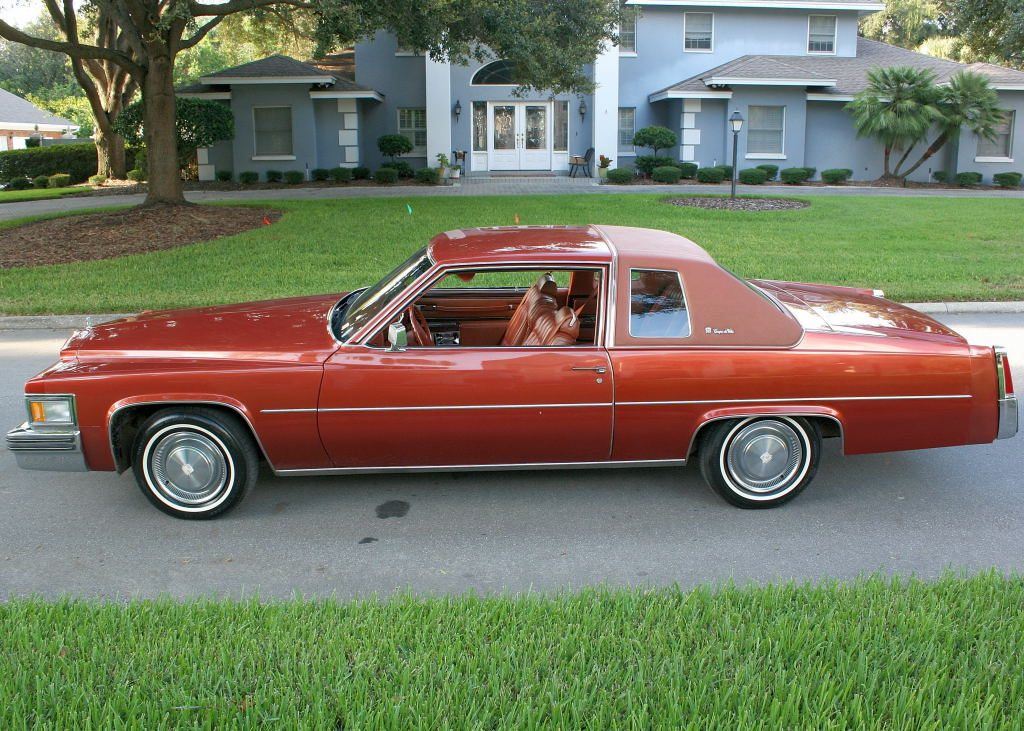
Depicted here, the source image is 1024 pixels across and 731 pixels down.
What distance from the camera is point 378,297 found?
5289 millimetres

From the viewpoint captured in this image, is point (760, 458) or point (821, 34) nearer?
point (760, 458)

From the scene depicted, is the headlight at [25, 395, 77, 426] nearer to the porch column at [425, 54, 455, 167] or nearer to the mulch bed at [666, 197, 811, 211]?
the mulch bed at [666, 197, 811, 211]

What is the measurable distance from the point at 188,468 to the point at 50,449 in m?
0.69

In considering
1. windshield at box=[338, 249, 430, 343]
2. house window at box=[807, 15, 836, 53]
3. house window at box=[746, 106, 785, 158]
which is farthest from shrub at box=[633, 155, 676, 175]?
windshield at box=[338, 249, 430, 343]

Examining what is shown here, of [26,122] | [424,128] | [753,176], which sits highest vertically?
[26,122]

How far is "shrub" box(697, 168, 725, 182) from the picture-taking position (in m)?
26.8

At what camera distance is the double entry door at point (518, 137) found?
1166 inches

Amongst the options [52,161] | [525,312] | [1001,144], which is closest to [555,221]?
[525,312]

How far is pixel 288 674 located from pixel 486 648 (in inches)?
26.8

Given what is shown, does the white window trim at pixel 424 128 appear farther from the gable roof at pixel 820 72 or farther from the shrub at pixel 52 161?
the shrub at pixel 52 161

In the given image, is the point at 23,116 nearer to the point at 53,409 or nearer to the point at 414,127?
the point at 414,127

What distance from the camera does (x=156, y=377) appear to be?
4719 millimetres

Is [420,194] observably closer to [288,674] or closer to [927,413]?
[927,413]

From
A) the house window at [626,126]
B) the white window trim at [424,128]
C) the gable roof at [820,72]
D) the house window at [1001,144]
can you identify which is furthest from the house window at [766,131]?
the white window trim at [424,128]
